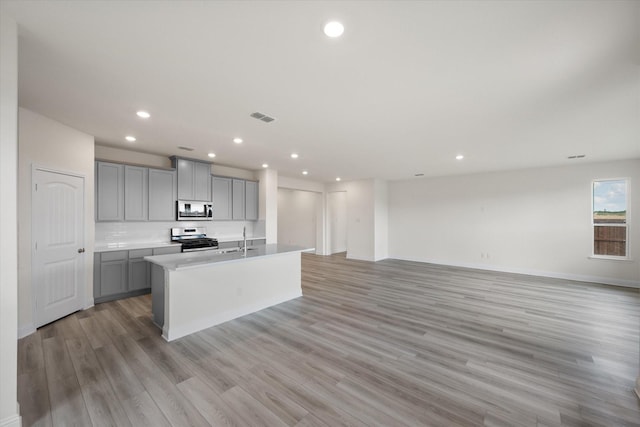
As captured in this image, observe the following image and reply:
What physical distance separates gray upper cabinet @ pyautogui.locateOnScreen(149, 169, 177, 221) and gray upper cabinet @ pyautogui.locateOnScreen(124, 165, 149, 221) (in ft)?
0.27

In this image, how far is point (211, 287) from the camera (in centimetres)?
340

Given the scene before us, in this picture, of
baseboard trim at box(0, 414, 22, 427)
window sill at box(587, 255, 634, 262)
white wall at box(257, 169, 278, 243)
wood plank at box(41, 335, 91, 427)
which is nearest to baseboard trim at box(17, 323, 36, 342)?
wood plank at box(41, 335, 91, 427)

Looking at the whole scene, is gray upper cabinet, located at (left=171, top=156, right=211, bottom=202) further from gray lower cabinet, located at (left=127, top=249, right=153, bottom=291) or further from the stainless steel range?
gray lower cabinet, located at (left=127, top=249, right=153, bottom=291)

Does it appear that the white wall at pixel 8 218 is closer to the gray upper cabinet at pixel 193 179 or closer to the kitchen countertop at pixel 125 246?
the kitchen countertop at pixel 125 246

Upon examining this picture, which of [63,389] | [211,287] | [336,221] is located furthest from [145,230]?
[336,221]

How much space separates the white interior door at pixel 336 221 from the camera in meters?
9.59

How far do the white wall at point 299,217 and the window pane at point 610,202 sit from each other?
7229 millimetres

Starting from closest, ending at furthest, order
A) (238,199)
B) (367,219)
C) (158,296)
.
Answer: (158,296) < (238,199) < (367,219)

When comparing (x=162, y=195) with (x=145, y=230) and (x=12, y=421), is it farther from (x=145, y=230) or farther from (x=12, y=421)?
(x=12, y=421)

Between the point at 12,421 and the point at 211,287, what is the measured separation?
1.86m

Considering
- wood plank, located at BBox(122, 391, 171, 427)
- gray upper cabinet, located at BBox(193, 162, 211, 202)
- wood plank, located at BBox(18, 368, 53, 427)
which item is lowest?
wood plank, located at BBox(122, 391, 171, 427)

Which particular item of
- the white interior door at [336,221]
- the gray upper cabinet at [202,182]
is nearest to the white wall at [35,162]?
the gray upper cabinet at [202,182]

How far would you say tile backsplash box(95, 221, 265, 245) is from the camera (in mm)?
4685

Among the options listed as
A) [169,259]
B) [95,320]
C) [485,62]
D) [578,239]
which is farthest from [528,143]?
[95,320]
